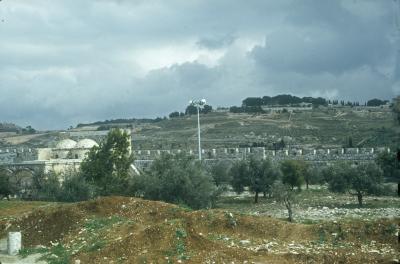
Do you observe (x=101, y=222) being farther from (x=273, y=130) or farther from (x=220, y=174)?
(x=273, y=130)

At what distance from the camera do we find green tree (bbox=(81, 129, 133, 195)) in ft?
157

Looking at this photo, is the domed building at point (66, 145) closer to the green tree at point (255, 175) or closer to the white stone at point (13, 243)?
the green tree at point (255, 175)

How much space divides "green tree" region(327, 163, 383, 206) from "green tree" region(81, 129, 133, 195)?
21.2 m

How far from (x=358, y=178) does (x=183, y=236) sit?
129 ft

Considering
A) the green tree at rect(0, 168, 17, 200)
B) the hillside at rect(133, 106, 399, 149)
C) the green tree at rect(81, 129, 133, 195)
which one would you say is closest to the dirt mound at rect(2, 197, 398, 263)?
the green tree at rect(81, 129, 133, 195)

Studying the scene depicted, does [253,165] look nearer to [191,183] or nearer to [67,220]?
[191,183]

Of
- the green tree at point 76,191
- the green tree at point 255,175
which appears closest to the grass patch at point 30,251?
the green tree at point 76,191

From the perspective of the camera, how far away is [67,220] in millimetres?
24344

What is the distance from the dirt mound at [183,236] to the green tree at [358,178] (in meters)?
33.3

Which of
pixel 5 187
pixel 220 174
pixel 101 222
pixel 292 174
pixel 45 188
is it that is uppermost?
pixel 101 222

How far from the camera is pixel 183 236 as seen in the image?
63.7 feet

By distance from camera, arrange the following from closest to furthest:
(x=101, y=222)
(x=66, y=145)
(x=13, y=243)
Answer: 1. (x=13, y=243)
2. (x=101, y=222)
3. (x=66, y=145)

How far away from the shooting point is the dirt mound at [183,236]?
1850 centimetres

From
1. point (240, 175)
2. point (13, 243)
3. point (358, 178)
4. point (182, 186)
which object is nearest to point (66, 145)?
point (240, 175)
